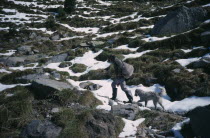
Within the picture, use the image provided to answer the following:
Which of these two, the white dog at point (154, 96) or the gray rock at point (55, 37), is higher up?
the white dog at point (154, 96)

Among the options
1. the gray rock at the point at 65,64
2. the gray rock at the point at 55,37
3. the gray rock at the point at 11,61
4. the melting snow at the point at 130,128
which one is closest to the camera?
the melting snow at the point at 130,128

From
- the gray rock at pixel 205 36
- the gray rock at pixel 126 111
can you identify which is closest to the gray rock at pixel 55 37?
the gray rock at pixel 205 36

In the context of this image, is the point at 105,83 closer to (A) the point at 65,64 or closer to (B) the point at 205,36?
(A) the point at 65,64

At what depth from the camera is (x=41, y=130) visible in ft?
15.8

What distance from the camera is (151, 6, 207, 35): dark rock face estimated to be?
16797mm

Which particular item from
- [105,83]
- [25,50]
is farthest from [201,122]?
[25,50]

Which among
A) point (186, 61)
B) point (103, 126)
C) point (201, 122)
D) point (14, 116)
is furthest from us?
point (186, 61)

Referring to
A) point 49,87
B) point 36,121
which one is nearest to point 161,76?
point 49,87

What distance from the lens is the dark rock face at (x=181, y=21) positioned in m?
16.8

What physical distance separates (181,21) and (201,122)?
47.1ft

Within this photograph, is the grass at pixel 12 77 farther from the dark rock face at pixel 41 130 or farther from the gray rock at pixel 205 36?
the gray rock at pixel 205 36

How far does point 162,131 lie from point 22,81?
8621 millimetres

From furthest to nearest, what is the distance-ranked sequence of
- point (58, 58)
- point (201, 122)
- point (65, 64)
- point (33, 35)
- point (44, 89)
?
point (33, 35) < point (58, 58) < point (65, 64) < point (44, 89) < point (201, 122)

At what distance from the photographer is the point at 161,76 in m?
10.3
